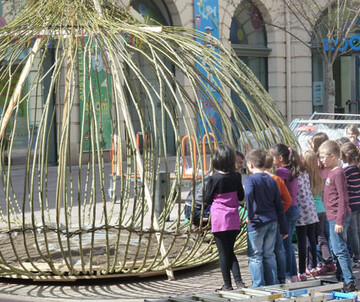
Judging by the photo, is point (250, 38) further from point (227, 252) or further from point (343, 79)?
point (227, 252)

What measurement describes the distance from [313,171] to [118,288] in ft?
6.73

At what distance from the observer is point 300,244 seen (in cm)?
762

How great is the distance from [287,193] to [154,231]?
45.2 inches

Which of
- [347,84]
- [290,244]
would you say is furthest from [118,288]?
[347,84]

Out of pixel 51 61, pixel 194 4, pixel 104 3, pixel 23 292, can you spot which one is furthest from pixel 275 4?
pixel 23 292

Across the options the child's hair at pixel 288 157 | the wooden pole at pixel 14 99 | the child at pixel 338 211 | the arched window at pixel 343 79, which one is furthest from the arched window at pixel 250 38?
the child at pixel 338 211

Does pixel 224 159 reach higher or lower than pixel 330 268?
higher

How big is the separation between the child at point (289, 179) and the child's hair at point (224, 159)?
61 centimetres

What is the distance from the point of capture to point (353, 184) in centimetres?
738

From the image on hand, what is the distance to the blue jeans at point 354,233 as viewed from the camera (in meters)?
7.42

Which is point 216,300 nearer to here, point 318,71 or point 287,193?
point 287,193

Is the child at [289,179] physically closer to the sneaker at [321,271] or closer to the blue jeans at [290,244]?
the blue jeans at [290,244]

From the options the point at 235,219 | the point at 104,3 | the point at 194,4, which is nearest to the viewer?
the point at 235,219

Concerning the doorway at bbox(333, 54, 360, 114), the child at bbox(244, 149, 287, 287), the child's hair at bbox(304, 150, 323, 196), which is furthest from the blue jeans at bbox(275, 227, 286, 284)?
the doorway at bbox(333, 54, 360, 114)
